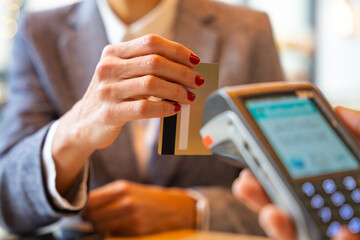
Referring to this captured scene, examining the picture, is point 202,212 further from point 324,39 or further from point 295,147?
point 324,39

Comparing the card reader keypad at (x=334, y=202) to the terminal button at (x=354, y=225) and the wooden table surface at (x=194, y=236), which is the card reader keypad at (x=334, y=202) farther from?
the wooden table surface at (x=194, y=236)

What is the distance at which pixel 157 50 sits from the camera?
0.86 ft

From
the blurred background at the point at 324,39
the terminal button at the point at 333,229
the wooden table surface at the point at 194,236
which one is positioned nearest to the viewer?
the terminal button at the point at 333,229

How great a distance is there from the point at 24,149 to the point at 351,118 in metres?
0.31

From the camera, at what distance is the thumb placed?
280 millimetres

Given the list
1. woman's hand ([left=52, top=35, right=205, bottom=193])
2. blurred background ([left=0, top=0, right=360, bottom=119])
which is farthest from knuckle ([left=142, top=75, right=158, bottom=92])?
blurred background ([left=0, top=0, right=360, bottom=119])

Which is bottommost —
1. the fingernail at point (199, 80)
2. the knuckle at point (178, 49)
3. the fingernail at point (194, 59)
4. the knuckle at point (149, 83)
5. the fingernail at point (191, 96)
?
the fingernail at point (191, 96)

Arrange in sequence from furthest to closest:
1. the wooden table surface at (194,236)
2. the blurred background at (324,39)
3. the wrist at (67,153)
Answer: the blurred background at (324,39), the wooden table surface at (194,236), the wrist at (67,153)

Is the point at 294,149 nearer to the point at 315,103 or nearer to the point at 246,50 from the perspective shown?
the point at 315,103

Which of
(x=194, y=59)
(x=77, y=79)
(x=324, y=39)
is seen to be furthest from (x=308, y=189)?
(x=324, y=39)

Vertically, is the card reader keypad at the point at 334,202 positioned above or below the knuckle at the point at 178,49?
below

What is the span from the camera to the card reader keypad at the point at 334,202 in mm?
206

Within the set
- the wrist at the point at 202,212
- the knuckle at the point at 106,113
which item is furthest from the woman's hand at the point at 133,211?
the knuckle at the point at 106,113

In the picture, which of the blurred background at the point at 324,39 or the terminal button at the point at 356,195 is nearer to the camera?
the terminal button at the point at 356,195
